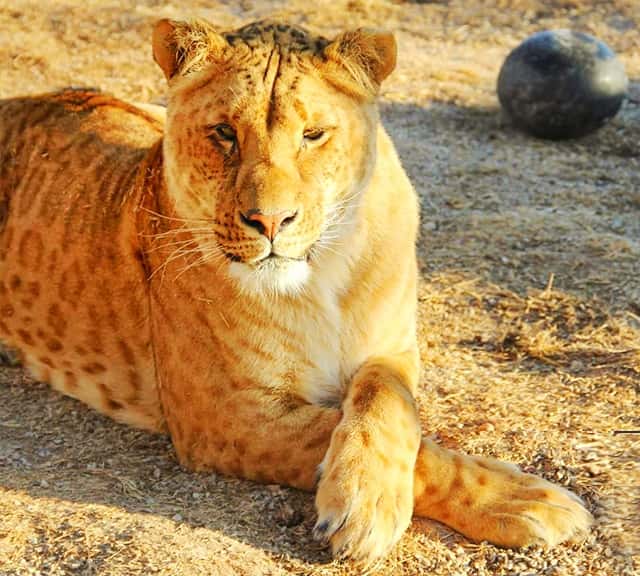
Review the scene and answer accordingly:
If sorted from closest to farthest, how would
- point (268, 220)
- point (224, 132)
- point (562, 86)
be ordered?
point (268, 220) < point (224, 132) < point (562, 86)

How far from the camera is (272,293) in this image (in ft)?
11.1

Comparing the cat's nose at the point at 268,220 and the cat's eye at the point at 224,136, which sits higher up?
the cat's eye at the point at 224,136

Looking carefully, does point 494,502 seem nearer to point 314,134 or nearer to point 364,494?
point 364,494

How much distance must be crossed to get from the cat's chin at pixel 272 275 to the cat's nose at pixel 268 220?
10cm

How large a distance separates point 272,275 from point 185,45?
0.74 m

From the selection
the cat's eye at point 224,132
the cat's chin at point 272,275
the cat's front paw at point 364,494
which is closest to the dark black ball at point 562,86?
the cat's chin at point 272,275

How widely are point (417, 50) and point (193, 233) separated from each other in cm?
562

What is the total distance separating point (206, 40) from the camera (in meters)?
3.31

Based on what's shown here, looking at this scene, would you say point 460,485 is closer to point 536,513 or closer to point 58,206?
point 536,513

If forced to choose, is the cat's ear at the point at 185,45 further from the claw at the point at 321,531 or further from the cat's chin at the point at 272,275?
the claw at the point at 321,531

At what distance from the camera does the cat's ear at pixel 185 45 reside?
3307 millimetres

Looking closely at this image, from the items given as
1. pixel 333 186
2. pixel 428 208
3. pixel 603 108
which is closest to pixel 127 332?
pixel 333 186

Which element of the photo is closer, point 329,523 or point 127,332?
point 329,523

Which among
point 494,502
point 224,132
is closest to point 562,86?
point 224,132
